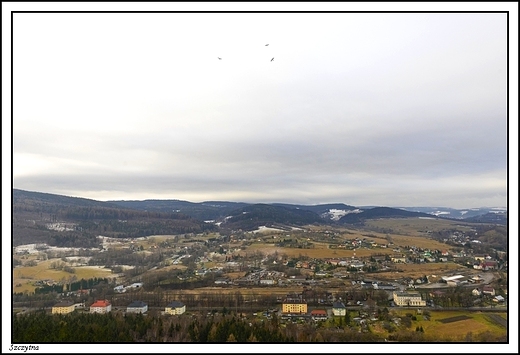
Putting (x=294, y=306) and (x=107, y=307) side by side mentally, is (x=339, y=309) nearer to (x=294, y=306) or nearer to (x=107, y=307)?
(x=294, y=306)

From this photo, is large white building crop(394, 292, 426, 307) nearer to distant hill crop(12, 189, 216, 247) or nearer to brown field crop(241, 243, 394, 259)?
brown field crop(241, 243, 394, 259)

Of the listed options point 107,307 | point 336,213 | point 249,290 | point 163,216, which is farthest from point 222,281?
point 336,213

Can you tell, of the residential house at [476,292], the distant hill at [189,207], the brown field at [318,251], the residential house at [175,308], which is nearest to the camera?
the residential house at [175,308]

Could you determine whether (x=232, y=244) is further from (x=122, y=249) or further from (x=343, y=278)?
(x=343, y=278)

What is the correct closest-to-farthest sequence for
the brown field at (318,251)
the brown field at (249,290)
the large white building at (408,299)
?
1. the large white building at (408,299)
2. the brown field at (249,290)
3. the brown field at (318,251)

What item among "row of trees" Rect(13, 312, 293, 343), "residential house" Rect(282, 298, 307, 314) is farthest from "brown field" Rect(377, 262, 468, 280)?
"row of trees" Rect(13, 312, 293, 343)

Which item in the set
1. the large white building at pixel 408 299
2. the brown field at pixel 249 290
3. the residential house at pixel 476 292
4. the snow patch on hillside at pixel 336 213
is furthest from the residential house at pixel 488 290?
the snow patch on hillside at pixel 336 213

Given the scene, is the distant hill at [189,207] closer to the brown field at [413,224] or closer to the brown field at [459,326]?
the brown field at [413,224]
